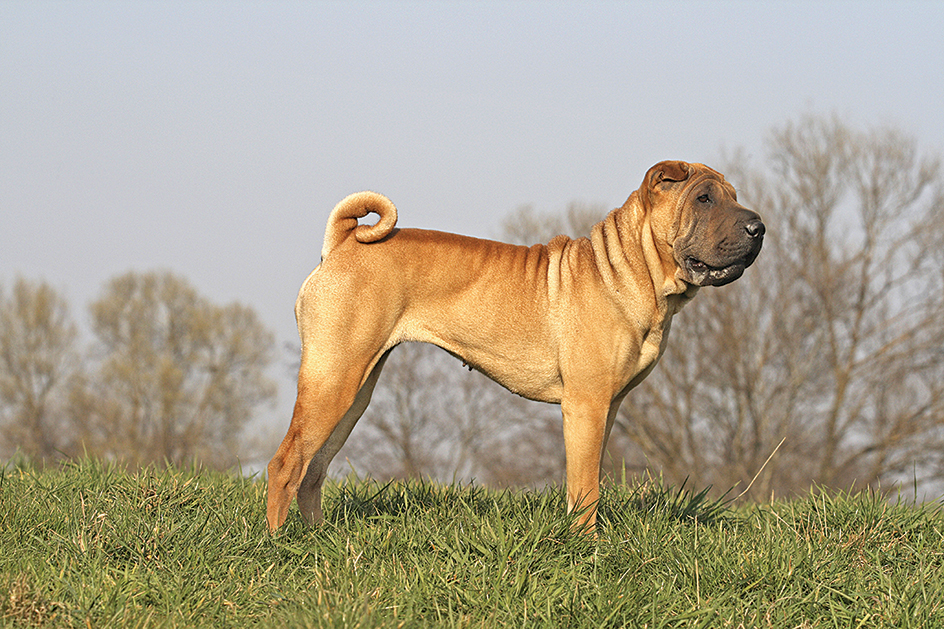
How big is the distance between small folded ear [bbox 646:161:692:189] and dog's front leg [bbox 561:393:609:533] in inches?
54.1

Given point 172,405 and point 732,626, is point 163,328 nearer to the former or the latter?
point 172,405

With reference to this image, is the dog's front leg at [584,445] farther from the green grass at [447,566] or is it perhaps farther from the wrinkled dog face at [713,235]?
the wrinkled dog face at [713,235]

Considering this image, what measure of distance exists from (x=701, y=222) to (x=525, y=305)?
3.77 ft

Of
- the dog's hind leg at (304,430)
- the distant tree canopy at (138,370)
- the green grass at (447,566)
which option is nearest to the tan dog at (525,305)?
the dog's hind leg at (304,430)

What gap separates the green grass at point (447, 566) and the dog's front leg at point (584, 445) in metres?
0.18

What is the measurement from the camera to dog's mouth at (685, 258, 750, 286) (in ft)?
15.8

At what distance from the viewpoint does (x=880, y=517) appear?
4988 mm

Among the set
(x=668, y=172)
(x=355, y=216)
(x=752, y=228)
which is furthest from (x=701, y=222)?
(x=355, y=216)

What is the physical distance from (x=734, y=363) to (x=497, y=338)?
19155 millimetres

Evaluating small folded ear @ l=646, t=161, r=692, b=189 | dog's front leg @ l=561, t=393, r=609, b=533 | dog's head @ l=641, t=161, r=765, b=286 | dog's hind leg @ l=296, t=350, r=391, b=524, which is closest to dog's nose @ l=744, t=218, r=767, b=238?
dog's head @ l=641, t=161, r=765, b=286

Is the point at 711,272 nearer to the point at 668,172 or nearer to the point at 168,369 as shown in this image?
the point at 668,172

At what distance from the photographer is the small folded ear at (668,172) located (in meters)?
4.95

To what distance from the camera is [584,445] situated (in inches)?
190

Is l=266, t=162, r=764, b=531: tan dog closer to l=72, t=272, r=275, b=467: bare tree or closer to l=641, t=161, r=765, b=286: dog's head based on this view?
l=641, t=161, r=765, b=286: dog's head
